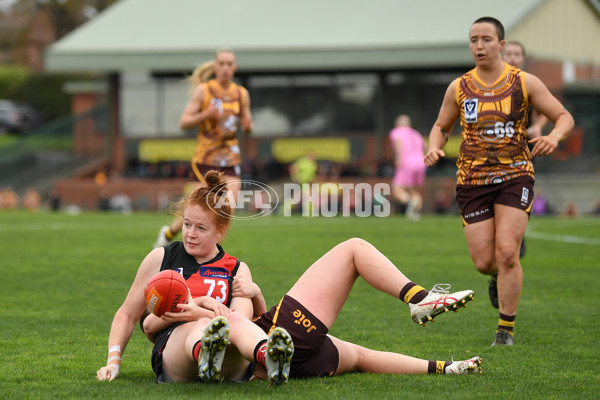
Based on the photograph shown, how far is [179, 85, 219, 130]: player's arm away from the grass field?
6.33ft

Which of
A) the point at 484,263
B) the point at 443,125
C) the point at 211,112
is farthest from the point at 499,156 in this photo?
the point at 211,112

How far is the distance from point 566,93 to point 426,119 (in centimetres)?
568

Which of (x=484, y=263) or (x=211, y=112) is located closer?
(x=484, y=263)

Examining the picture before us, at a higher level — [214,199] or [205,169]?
[205,169]

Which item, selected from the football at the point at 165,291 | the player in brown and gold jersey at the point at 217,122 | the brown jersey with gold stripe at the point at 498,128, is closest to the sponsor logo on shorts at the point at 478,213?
the brown jersey with gold stripe at the point at 498,128

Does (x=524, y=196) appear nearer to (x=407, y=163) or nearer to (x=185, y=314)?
(x=185, y=314)

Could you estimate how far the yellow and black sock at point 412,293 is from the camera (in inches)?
216

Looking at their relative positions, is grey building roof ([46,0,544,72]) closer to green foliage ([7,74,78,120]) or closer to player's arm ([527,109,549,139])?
green foliage ([7,74,78,120])

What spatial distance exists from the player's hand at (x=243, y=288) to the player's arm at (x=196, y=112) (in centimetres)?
653

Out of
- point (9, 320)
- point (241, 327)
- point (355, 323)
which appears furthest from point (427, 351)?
point (9, 320)

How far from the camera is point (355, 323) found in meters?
8.17

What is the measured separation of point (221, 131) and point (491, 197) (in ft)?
19.5

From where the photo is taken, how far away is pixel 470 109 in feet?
24.3

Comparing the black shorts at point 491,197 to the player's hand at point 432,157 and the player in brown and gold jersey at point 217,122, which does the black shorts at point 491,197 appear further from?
the player in brown and gold jersey at point 217,122
